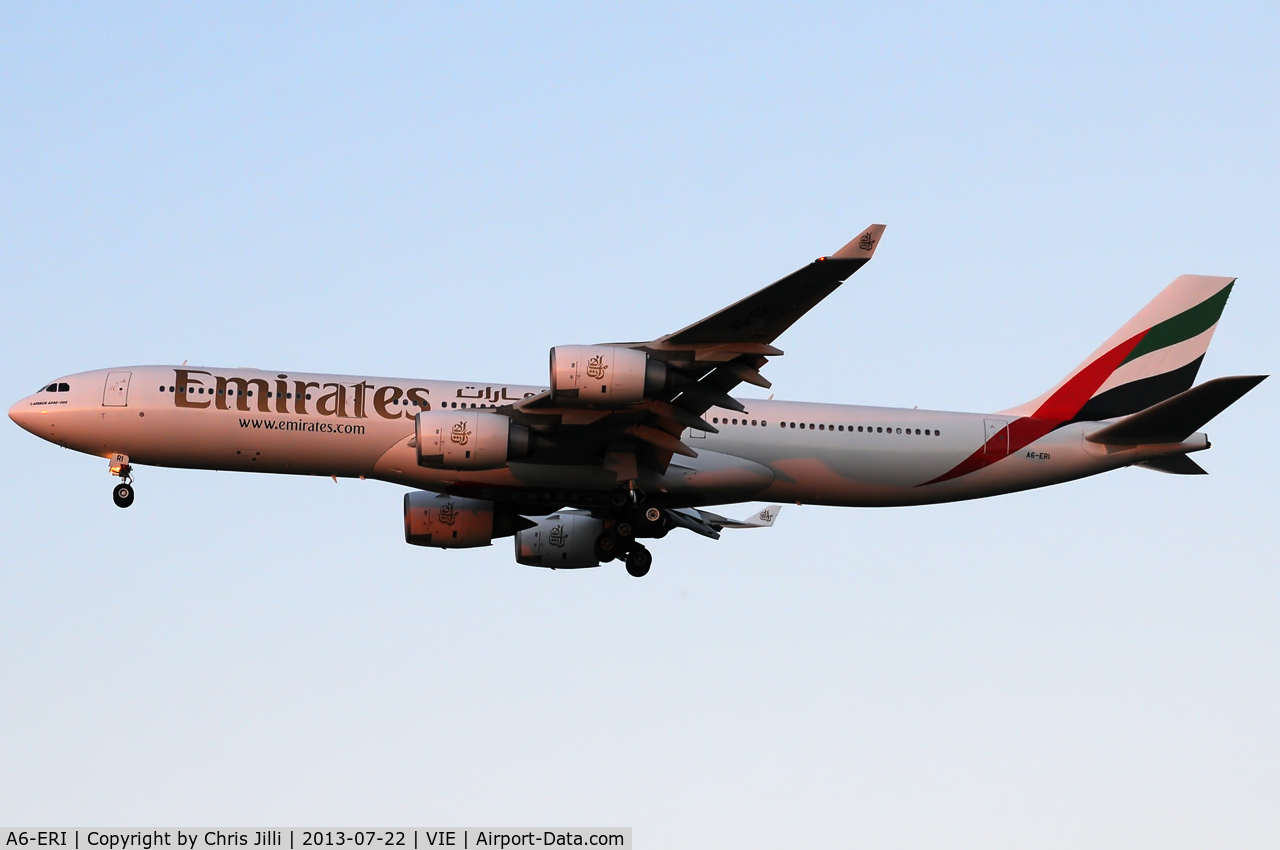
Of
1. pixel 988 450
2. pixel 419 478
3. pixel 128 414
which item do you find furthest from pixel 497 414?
pixel 988 450

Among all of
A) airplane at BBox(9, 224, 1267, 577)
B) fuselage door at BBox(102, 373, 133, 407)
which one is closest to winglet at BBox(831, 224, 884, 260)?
airplane at BBox(9, 224, 1267, 577)

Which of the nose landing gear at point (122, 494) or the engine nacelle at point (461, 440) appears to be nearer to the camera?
the engine nacelle at point (461, 440)

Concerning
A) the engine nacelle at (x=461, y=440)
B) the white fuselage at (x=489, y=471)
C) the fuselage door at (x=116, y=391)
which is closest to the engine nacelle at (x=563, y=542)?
the white fuselage at (x=489, y=471)

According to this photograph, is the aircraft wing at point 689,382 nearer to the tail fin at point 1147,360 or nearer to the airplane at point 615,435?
the airplane at point 615,435

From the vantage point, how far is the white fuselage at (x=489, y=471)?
103 feet

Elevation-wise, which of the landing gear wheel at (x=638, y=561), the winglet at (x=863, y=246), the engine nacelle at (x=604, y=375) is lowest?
the landing gear wheel at (x=638, y=561)

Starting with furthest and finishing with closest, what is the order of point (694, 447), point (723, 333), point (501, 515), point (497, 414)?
1. point (501, 515)
2. point (694, 447)
3. point (497, 414)
4. point (723, 333)

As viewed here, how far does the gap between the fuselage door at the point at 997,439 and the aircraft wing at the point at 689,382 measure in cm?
709

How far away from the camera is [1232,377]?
94.7 feet

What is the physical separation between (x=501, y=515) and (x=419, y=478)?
425 cm

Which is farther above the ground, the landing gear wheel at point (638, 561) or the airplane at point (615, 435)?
the airplane at point (615, 435)

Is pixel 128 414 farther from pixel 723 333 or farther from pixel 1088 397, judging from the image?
pixel 1088 397

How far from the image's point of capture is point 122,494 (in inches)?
1293

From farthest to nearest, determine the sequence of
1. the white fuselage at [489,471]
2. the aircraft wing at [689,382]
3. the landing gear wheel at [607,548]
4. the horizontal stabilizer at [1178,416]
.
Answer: the landing gear wheel at [607,548], the white fuselage at [489,471], the horizontal stabilizer at [1178,416], the aircraft wing at [689,382]
